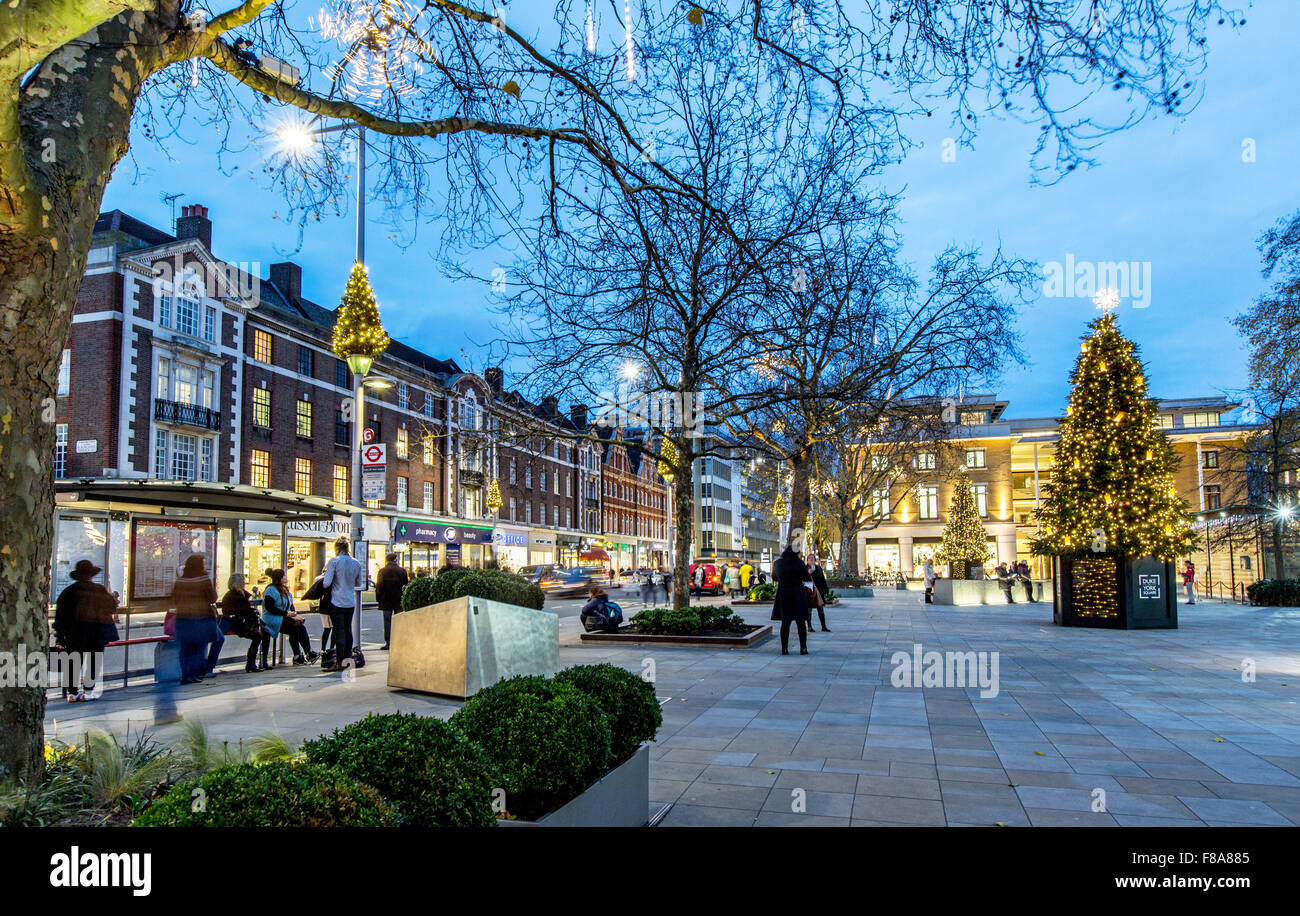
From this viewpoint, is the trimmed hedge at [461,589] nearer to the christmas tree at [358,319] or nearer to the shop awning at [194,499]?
the shop awning at [194,499]

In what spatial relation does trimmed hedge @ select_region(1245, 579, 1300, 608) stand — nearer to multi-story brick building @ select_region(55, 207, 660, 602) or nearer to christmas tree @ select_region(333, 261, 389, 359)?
multi-story brick building @ select_region(55, 207, 660, 602)

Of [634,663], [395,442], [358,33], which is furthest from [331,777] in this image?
[395,442]

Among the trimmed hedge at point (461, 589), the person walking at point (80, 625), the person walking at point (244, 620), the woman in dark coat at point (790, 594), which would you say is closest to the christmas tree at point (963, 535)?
the woman in dark coat at point (790, 594)

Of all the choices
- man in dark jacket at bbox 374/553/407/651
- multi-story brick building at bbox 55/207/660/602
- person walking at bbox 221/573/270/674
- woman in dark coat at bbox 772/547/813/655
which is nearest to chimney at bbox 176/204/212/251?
multi-story brick building at bbox 55/207/660/602

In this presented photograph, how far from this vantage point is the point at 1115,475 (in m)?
20.1

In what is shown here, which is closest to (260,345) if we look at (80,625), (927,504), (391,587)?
(391,587)

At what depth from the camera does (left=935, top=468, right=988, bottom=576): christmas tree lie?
35.8 meters

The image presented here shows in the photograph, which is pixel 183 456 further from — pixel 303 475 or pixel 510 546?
pixel 510 546

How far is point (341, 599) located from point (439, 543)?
37816 mm

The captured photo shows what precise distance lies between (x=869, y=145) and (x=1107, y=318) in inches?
696

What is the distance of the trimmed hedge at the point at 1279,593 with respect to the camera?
2889cm

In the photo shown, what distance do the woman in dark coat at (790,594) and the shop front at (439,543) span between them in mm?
30899

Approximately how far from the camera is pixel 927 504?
6494 centimetres
